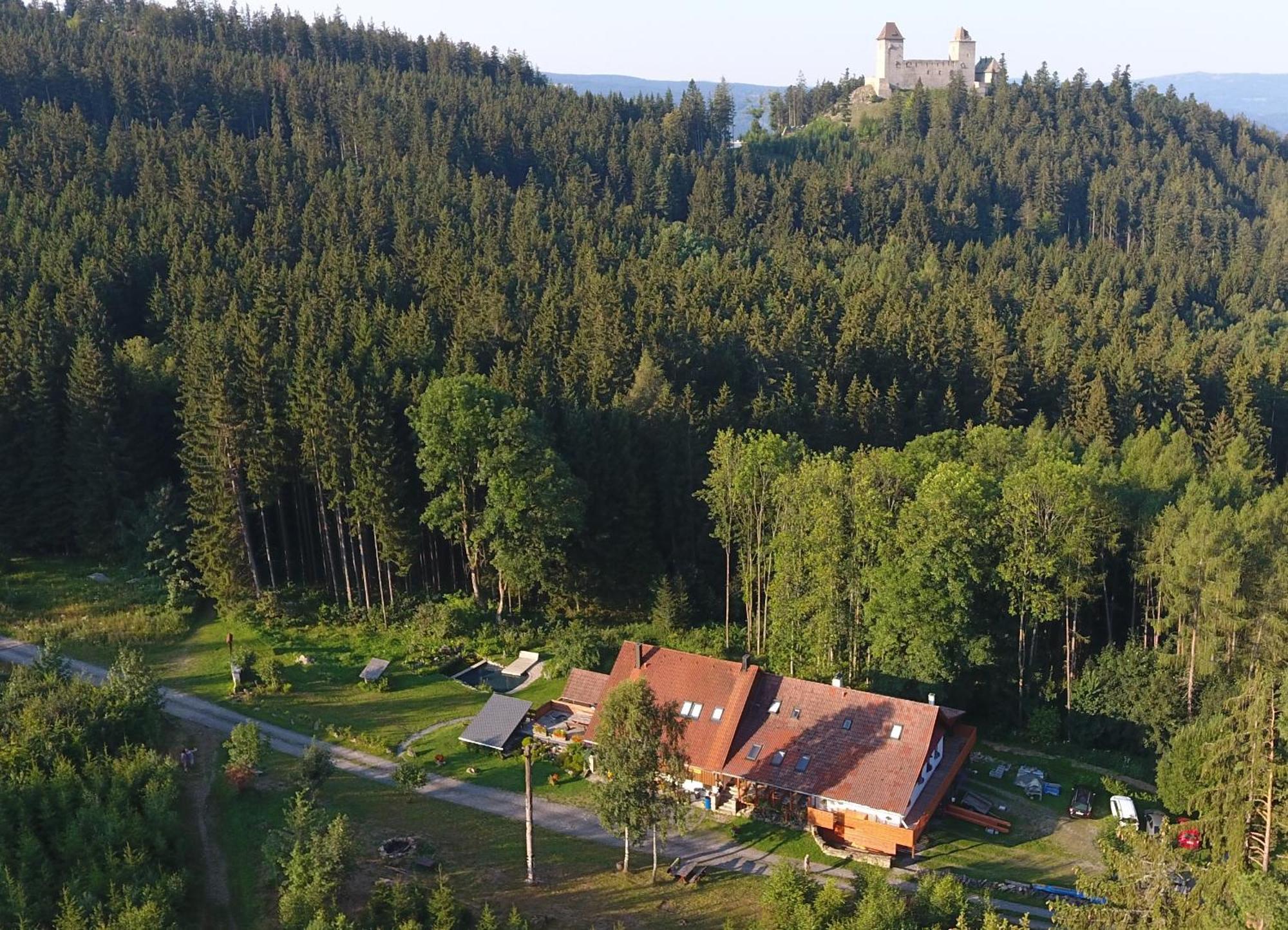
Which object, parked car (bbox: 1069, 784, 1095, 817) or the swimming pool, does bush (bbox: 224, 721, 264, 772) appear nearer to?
the swimming pool

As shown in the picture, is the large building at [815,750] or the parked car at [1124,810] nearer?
the large building at [815,750]

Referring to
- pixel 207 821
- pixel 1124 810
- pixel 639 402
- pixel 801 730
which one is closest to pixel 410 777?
pixel 207 821

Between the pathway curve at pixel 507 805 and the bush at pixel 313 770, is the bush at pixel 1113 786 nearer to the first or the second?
the pathway curve at pixel 507 805

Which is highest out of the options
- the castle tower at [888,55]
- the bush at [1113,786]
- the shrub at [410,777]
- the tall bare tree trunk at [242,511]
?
the castle tower at [888,55]

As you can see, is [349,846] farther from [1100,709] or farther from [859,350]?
[859,350]

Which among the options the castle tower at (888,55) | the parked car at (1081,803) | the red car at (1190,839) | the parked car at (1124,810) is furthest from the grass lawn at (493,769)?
the castle tower at (888,55)

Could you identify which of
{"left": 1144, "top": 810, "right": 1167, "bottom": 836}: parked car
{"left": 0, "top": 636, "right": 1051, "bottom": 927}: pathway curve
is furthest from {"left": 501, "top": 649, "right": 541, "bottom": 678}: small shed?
{"left": 1144, "top": 810, "right": 1167, "bottom": 836}: parked car

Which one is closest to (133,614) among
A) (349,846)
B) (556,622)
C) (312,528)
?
(312,528)
